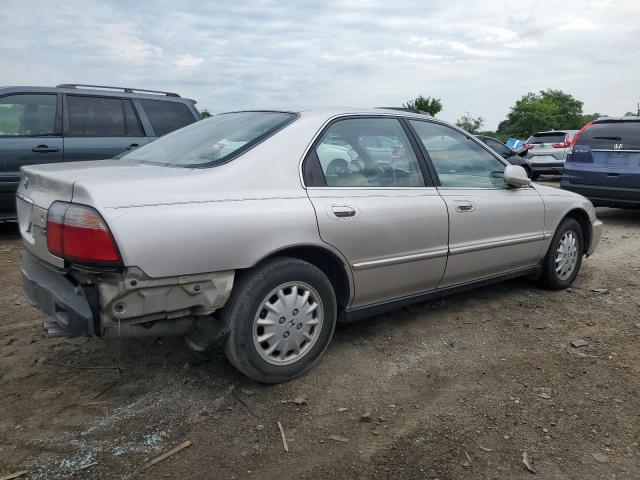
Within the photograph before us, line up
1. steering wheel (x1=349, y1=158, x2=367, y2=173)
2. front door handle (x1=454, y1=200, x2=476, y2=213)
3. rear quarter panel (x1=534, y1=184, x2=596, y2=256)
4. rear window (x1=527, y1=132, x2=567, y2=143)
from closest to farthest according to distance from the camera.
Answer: steering wheel (x1=349, y1=158, x2=367, y2=173)
front door handle (x1=454, y1=200, x2=476, y2=213)
rear quarter panel (x1=534, y1=184, x2=596, y2=256)
rear window (x1=527, y1=132, x2=567, y2=143)

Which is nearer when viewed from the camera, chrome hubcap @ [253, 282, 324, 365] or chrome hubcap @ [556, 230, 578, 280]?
chrome hubcap @ [253, 282, 324, 365]

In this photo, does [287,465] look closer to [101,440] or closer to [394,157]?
[101,440]

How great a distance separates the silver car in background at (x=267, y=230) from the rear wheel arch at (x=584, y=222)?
1.00 meters

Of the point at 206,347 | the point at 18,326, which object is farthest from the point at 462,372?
the point at 18,326

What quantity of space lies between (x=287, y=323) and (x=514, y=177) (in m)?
2.22

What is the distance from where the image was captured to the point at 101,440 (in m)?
2.50

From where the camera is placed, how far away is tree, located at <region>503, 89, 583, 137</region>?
59.4 metres

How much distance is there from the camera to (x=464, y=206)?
3830 mm

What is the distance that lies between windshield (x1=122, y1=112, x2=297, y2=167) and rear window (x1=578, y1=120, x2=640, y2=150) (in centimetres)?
639

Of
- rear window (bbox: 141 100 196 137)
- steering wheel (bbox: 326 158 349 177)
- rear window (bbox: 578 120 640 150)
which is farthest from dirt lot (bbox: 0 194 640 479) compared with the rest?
rear window (bbox: 578 120 640 150)

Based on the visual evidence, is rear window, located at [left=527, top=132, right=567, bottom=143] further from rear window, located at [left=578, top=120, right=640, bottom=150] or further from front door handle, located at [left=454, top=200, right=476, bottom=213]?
front door handle, located at [left=454, top=200, right=476, bottom=213]

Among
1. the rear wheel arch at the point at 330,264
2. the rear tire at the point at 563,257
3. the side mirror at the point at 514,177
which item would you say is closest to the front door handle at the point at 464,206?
the side mirror at the point at 514,177

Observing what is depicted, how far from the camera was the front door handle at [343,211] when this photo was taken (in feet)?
10.2

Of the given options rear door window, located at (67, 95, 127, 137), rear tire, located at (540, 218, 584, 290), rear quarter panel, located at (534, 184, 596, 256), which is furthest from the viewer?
rear door window, located at (67, 95, 127, 137)
